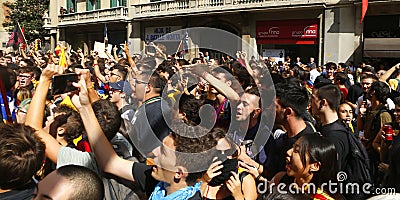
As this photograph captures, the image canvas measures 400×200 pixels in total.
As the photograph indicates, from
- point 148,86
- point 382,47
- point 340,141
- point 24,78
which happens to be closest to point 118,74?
point 24,78

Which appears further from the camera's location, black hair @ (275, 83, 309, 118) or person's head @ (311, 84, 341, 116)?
person's head @ (311, 84, 341, 116)

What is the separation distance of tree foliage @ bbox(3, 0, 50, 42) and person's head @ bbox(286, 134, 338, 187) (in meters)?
32.7

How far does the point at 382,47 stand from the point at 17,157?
1606cm

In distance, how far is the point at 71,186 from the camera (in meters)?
1.98

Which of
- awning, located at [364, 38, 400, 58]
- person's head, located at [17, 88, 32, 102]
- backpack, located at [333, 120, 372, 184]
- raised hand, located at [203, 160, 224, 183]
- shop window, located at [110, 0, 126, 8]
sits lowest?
backpack, located at [333, 120, 372, 184]

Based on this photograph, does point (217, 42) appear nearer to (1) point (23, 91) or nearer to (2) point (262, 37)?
(1) point (23, 91)

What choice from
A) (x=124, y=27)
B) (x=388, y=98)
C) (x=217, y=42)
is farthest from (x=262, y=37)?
(x=217, y=42)

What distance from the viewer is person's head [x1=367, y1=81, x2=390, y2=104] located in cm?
522

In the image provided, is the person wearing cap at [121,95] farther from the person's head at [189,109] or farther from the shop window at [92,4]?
the shop window at [92,4]

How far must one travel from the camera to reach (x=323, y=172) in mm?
2682

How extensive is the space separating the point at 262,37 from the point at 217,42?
51.6 feet

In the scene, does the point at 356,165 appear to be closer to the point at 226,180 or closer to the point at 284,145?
the point at 284,145

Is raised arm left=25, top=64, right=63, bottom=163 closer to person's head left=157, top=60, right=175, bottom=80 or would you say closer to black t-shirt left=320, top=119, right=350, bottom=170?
black t-shirt left=320, top=119, right=350, bottom=170

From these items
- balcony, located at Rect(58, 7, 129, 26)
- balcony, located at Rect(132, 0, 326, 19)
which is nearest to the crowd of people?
balcony, located at Rect(132, 0, 326, 19)
